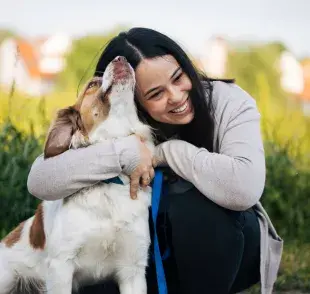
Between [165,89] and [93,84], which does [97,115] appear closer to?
[93,84]

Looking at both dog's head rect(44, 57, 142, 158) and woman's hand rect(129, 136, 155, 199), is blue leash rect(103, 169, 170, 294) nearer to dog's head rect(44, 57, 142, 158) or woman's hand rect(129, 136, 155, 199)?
woman's hand rect(129, 136, 155, 199)

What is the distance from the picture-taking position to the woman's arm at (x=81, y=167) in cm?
278

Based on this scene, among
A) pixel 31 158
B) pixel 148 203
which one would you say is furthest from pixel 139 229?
pixel 31 158

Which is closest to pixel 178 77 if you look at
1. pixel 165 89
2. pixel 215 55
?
pixel 165 89

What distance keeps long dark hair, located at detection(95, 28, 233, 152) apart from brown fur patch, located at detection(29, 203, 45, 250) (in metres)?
0.60

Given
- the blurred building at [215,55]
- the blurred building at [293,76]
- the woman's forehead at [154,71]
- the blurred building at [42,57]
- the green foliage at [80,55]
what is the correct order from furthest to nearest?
1. the green foliage at [80,55]
2. the blurred building at [42,57]
3. the blurred building at [215,55]
4. the blurred building at [293,76]
5. the woman's forehead at [154,71]

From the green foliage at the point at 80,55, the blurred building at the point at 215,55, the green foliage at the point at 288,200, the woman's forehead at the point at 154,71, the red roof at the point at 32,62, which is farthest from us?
the green foliage at the point at 80,55

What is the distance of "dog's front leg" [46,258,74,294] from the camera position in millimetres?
2836

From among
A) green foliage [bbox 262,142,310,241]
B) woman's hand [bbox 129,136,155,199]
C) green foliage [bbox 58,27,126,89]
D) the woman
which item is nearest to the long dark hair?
the woman

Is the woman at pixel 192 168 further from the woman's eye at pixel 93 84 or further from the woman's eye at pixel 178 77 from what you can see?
the woman's eye at pixel 93 84

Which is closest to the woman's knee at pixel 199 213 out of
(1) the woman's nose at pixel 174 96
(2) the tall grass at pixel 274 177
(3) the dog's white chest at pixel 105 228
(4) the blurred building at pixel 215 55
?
(3) the dog's white chest at pixel 105 228

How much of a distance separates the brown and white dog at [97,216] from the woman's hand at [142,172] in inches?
1.6

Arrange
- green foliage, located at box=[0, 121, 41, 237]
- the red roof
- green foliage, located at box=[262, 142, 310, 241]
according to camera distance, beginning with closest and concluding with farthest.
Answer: green foliage, located at box=[0, 121, 41, 237] < green foliage, located at box=[262, 142, 310, 241] < the red roof

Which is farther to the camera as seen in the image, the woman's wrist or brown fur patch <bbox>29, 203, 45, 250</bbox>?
brown fur patch <bbox>29, 203, 45, 250</bbox>
